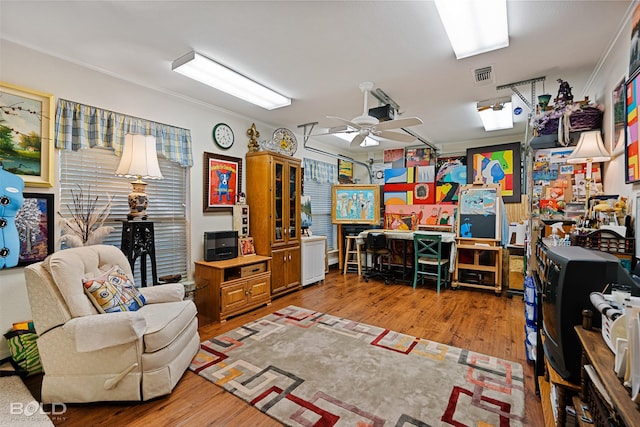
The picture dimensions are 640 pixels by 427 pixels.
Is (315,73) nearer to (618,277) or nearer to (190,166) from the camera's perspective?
(190,166)

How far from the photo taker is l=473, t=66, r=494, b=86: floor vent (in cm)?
265

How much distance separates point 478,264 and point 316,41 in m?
4.10

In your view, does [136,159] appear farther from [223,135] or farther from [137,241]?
[223,135]

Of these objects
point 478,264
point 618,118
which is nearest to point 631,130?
point 618,118

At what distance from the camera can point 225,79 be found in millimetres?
2832

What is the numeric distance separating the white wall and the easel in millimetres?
3576

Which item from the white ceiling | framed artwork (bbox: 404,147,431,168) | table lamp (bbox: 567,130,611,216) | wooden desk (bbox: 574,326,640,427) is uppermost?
the white ceiling

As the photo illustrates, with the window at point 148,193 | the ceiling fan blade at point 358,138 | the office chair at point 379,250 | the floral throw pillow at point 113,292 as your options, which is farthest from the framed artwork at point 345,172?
the floral throw pillow at point 113,292

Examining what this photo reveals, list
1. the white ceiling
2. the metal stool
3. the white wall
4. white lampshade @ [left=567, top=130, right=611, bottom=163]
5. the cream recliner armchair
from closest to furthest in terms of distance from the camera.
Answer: the cream recliner armchair → the white ceiling → white lampshade @ [left=567, top=130, right=611, bottom=163] → the white wall → the metal stool

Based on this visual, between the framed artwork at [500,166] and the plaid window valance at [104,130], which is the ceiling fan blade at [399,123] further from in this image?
the framed artwork at [500,166]

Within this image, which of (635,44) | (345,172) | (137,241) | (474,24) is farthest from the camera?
(345,172)

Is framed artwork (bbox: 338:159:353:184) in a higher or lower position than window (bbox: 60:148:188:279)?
higher

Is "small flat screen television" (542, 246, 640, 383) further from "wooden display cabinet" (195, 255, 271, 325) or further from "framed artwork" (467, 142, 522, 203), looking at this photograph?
"framed artwork" (467, 142, 522, 203)

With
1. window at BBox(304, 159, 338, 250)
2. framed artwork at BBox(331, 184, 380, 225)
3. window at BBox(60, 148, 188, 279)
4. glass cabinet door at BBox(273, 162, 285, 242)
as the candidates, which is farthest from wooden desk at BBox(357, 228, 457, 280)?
window at BBox(60, 148, 188, 279)
